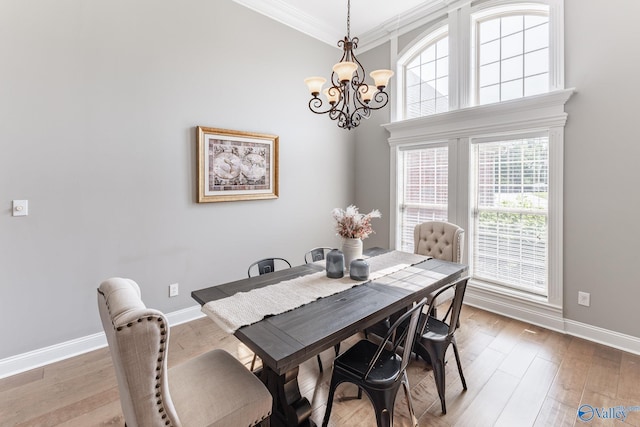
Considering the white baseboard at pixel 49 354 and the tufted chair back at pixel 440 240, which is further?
the tufted chair back at pixel 440 240

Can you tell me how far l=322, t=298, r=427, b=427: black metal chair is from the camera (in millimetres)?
1504

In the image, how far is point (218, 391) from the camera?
1.38 metres

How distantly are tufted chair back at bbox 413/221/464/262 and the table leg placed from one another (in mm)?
1941

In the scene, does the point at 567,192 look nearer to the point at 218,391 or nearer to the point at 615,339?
the point at 615,339

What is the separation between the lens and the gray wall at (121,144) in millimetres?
2291

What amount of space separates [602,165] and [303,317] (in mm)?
2925

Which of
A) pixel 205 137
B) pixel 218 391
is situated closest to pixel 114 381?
pixel 218 391

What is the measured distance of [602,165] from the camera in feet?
8.65

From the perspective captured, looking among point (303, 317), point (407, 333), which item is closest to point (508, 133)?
point (407, 333)

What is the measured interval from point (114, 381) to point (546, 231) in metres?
4.00

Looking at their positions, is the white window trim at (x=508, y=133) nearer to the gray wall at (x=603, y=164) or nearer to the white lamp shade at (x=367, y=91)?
the gray wall at (x=603, y=164)

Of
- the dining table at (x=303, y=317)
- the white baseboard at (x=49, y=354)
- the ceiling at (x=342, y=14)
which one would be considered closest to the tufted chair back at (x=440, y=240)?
the dining table at (x=303, y=317)

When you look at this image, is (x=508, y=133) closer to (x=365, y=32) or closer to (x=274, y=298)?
(x=365, y=32)

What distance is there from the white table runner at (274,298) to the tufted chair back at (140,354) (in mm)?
441
